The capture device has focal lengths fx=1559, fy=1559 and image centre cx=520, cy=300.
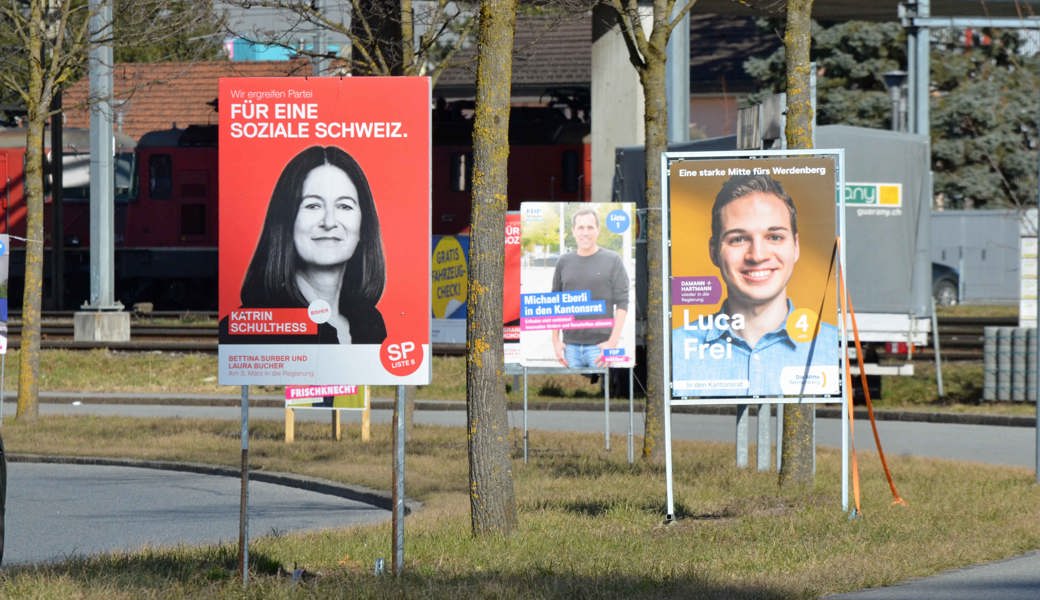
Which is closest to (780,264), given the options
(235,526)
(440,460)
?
(235,526)

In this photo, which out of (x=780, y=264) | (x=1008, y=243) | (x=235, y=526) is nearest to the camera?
(x=780, y=264)

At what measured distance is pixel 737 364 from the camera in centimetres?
1134

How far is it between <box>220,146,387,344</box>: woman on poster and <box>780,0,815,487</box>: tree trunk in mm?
5200

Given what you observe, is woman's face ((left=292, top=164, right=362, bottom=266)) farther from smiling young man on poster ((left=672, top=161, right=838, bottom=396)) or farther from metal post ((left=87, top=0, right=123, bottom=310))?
metal post ((left=87, top=0, right=123, bottom=310))

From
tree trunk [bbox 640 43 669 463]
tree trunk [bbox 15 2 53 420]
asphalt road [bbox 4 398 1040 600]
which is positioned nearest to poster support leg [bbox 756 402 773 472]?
tree trunk [bbox 640 43 669 463]

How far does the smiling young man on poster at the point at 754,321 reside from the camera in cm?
1128

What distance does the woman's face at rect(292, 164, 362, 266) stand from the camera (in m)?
8.23

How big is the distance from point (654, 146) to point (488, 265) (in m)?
5.32

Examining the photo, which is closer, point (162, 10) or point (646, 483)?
point (646, 483)

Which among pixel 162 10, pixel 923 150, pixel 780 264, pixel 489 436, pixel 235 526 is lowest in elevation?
pixel 235 526

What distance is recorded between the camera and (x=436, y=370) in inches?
1072

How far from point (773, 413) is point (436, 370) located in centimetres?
998

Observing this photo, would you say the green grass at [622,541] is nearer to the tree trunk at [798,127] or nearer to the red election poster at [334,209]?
the tree trunk at [798,127]

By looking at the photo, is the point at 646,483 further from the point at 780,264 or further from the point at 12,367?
the point at 12,367
